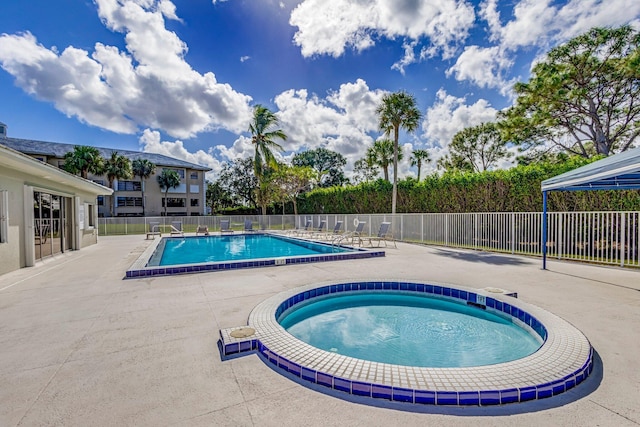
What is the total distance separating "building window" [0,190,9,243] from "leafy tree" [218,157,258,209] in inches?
1393

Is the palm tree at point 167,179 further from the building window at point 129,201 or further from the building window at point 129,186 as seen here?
the building window at point 129,201

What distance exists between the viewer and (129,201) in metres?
36.6

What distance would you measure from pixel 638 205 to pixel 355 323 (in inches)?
360

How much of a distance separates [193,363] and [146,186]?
133 ft

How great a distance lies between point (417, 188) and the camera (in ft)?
50.9

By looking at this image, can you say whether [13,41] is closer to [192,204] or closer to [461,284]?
[461,284]

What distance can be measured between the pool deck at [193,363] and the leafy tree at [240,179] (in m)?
37.2

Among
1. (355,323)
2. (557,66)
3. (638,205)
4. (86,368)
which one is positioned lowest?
(355,323)

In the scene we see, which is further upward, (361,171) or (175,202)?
(361,171)

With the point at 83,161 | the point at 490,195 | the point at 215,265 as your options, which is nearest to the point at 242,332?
the point at 215,265

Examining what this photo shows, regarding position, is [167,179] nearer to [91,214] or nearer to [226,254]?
[91,214]

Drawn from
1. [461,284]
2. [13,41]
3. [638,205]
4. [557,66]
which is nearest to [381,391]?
[461,284]

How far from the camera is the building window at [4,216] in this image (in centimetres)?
654

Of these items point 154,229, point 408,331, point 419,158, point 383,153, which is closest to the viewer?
point 408,331
